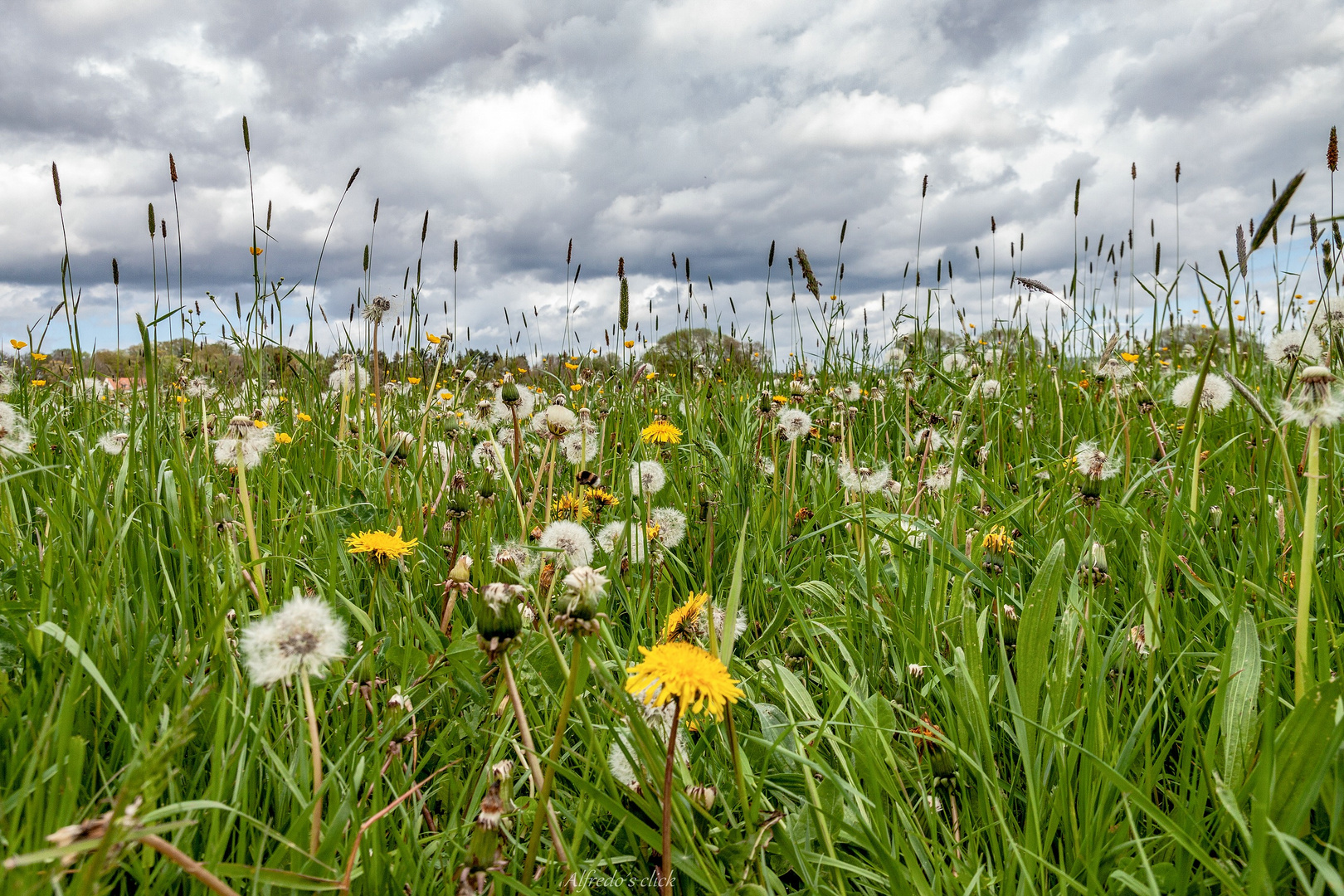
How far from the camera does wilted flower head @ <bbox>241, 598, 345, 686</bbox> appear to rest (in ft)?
3.03

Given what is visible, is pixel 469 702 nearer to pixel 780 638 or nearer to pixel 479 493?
pixel 479 493

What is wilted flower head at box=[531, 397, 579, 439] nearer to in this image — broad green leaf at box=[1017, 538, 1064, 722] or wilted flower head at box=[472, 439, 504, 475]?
wilted flower head at box=[472, 439, 504, 475]

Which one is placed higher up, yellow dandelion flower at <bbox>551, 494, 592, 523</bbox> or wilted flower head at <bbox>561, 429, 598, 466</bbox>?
wilted flower head at <bbox>561, 429, 598, 466</bbox>

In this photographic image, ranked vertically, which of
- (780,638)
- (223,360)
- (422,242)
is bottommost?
(780,638)

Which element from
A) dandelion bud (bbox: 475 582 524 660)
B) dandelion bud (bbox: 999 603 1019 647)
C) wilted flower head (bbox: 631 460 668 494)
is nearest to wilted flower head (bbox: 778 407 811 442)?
wilted flower head (bbox: 631 460 668 494)

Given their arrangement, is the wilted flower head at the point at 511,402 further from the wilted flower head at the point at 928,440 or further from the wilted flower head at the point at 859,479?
the wilted flower head at the point at 928,440

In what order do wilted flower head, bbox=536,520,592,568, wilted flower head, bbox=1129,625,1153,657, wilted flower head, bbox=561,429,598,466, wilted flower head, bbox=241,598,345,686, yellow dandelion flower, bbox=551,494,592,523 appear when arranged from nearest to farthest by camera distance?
wilted flower head, bbox=241,598,345,686 < wilted flower head, bbox=1129,625,1153,657 < wilted flower head, bbox=536,520,592,568 < yellow dandelion flower, bbox=551,494,592,523 < wilted flower head, bbox=561,429,598,466

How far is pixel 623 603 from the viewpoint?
1.78m

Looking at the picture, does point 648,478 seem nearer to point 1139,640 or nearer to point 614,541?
point 614,541

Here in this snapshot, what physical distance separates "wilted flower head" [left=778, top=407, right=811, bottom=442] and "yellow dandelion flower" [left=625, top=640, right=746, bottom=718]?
1821mm

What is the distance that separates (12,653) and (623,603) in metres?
1.14

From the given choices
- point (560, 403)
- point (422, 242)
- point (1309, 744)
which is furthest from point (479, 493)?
point (422, 242)

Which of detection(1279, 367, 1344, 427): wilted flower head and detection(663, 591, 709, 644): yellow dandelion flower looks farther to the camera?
detection(663, 591, 709, 644): yellow dandelion flower

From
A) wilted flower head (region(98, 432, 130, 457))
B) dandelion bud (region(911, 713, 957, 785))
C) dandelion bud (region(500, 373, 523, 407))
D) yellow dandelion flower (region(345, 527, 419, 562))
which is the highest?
dandelion bud (region(500, 373, 523, 407))
